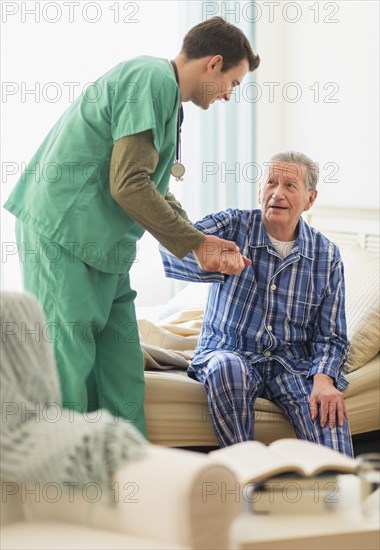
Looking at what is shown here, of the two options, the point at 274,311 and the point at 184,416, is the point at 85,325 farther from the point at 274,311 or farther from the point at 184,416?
the point at 274,311

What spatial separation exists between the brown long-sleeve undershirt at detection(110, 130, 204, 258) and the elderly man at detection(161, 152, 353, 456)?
33cm

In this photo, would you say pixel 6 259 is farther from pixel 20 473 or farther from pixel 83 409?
pixel 20 473

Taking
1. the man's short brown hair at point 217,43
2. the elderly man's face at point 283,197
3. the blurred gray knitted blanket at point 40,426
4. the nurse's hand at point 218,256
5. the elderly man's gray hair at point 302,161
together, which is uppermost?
A: the man's short brown hair at point 217,43

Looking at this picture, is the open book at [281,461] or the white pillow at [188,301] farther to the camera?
the white pillow at [188,301]

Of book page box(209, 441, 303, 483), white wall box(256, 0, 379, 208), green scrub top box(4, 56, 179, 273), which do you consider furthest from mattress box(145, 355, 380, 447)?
white wall box(256, 0, 379, 208)

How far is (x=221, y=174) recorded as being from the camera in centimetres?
410

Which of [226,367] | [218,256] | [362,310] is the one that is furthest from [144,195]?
[362,310]

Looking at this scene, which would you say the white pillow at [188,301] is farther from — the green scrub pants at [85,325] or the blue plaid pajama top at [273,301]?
the green scrub pants at [85,325]

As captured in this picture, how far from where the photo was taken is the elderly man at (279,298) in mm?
2412

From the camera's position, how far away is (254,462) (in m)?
1.51

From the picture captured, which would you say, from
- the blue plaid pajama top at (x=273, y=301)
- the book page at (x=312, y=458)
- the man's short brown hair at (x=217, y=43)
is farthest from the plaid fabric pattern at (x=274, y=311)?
the book page at (x=312, y=458)

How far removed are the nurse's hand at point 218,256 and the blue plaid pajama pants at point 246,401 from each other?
0.27 m

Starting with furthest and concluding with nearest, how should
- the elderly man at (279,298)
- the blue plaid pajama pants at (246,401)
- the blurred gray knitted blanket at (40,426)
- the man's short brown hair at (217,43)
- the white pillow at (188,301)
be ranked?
1. the white pillow at (188,301)
2. the elderly man at (279,298)
3. the blue plaid pajama pants at (246,401)
4. the man's short brown hair at (217,43)
5. the blurred gray knitted blanket at (40,426)

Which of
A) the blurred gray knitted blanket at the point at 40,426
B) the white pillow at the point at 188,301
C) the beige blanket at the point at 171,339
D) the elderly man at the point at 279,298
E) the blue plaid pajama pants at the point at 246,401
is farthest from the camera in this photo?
the white pillow at the point at 188,301
